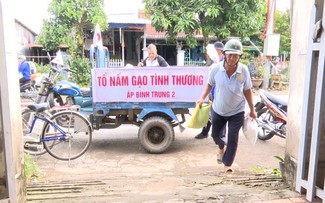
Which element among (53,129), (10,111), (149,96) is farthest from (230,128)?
(53,129)

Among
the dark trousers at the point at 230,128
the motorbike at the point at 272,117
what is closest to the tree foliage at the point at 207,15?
the motorbike at the point at 272,117

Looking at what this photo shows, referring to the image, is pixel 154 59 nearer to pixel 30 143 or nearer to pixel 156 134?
pixel 156 134

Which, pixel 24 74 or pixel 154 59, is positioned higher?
pixel 154 59

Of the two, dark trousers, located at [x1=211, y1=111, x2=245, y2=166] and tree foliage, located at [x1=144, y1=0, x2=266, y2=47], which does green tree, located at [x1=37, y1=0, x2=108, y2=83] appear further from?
dark trousers, located at [x1=211, y1=111, x2=245, y2=166]

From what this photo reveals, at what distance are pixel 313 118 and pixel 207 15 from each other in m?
11.0

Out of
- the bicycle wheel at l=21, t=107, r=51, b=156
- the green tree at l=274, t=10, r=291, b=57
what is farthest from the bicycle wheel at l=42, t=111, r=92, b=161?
the green tree at l=274, t=10, r=291, b=57

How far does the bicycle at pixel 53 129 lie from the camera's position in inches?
203

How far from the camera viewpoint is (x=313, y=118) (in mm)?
2600

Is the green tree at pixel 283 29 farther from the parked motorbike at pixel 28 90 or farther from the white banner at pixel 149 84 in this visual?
the white banner at pixel 149 84

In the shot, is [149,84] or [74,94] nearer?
[149,84]

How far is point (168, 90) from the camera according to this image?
5.53 meters

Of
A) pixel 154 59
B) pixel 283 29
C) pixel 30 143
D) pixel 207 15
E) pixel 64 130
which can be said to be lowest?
pixel 30 143

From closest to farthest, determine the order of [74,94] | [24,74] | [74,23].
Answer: [74,94]
[24,74]
[74,23]

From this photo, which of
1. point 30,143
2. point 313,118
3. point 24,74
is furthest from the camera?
point 24,74
